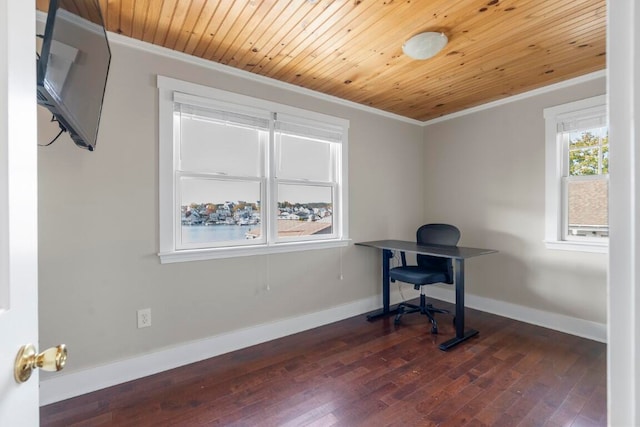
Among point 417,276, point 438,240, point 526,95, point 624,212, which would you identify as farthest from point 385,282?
point 624,212

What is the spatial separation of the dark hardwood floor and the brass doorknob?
1388mm

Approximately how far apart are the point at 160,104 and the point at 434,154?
329 cm

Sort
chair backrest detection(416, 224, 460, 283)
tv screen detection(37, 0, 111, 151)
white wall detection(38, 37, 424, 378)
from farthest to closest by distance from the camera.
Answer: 1. chair backrest detection(416, 224, 460, 283)
2. white wall detection(38, 37, 424, 378)
3. tv screen detection(37, 0, 111, 151)

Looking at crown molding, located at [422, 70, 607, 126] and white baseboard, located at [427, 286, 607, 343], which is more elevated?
crown molding, located at [422, 70, 607, 126]

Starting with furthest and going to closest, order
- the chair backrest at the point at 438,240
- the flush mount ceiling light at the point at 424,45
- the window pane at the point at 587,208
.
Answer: the chair backrest at the point at 438,240 < the window pane at the point at 587,208 < the flush mount ceiling light at the point at 424,45

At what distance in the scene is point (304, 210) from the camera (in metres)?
3.13

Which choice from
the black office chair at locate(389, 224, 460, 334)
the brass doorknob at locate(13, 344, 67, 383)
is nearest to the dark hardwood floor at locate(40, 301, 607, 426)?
the black office chair at locate(389, 224, 460, 334)

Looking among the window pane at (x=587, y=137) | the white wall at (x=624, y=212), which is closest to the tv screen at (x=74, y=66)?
the white wall at (x=624, y=212)

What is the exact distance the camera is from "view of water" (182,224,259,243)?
2.45 metres

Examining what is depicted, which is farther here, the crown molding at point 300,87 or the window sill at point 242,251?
the window sill at point 242,251

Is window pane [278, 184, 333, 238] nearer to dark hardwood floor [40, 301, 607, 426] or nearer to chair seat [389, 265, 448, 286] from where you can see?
chair seat [389, 265, 448, 286]

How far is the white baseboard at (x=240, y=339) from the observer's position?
6.44 ft

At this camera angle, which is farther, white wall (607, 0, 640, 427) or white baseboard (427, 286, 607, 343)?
white baseboard (427, 286, 607, 343)

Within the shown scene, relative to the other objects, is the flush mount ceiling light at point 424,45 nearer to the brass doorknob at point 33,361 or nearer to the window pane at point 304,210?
the window pane at point 304,210
